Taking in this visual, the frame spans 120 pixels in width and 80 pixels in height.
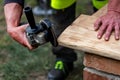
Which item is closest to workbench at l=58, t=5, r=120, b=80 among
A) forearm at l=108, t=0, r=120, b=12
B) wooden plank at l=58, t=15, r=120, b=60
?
wooden plank at l=58, t=15, r=120, b=60

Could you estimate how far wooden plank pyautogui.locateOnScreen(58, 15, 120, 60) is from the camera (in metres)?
1.49

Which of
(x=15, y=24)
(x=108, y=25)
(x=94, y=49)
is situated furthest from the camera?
(x=15, y=24)

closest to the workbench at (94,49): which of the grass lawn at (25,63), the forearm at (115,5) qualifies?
the forearm at (115,5)

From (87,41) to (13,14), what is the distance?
0.47 m

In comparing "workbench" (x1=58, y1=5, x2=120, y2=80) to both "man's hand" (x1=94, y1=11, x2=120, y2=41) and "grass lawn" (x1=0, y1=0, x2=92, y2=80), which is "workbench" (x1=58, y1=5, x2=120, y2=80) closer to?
"man's hand" (x1=94, y1=11, x2=120, y2=41)

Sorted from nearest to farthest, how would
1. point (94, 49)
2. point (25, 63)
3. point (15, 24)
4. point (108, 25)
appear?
1. point (94, 49)
2. point (108, 25)
3. point (15, 24)
4. point (25, 63)

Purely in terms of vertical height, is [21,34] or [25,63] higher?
[21,34]

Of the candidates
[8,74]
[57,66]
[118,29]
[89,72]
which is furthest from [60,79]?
[118,29]

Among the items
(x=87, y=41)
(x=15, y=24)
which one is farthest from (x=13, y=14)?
(x=87, y=41)

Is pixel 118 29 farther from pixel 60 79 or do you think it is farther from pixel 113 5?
pixel 60 79

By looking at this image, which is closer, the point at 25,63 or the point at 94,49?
the point at 94,49

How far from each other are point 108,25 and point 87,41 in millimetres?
143

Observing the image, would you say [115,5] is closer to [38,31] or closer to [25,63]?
[38,31]

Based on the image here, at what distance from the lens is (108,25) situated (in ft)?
5.27
